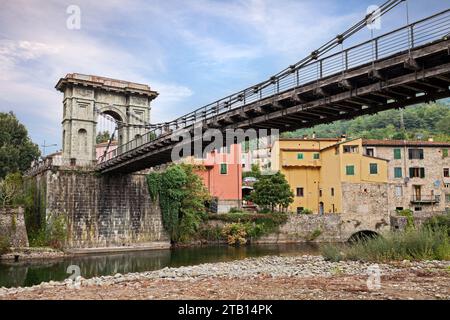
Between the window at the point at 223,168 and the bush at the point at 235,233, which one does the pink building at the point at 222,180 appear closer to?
the window at the point at 223,168

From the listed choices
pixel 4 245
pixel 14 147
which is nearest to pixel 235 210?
pixel 4 245

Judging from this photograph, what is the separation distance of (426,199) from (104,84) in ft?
105

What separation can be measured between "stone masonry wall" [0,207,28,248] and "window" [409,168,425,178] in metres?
34.7

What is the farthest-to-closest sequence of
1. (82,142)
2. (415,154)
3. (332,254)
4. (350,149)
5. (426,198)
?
(415,154)
(426,198)
(350,149)
(82,142)
(332,254)

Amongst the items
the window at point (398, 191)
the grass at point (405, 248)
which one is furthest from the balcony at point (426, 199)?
the grass at point (405, 248)

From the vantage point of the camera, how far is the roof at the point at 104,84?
3391cm

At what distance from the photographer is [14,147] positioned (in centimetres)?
4253

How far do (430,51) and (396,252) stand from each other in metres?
6.78

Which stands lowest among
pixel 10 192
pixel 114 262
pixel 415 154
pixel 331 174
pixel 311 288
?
pixel 114 262

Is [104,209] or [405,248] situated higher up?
[104,209]

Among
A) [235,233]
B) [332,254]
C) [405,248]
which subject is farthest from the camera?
[235,233]

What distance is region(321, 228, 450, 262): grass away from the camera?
1379 cm

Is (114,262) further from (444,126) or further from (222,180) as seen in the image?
(444,126)
